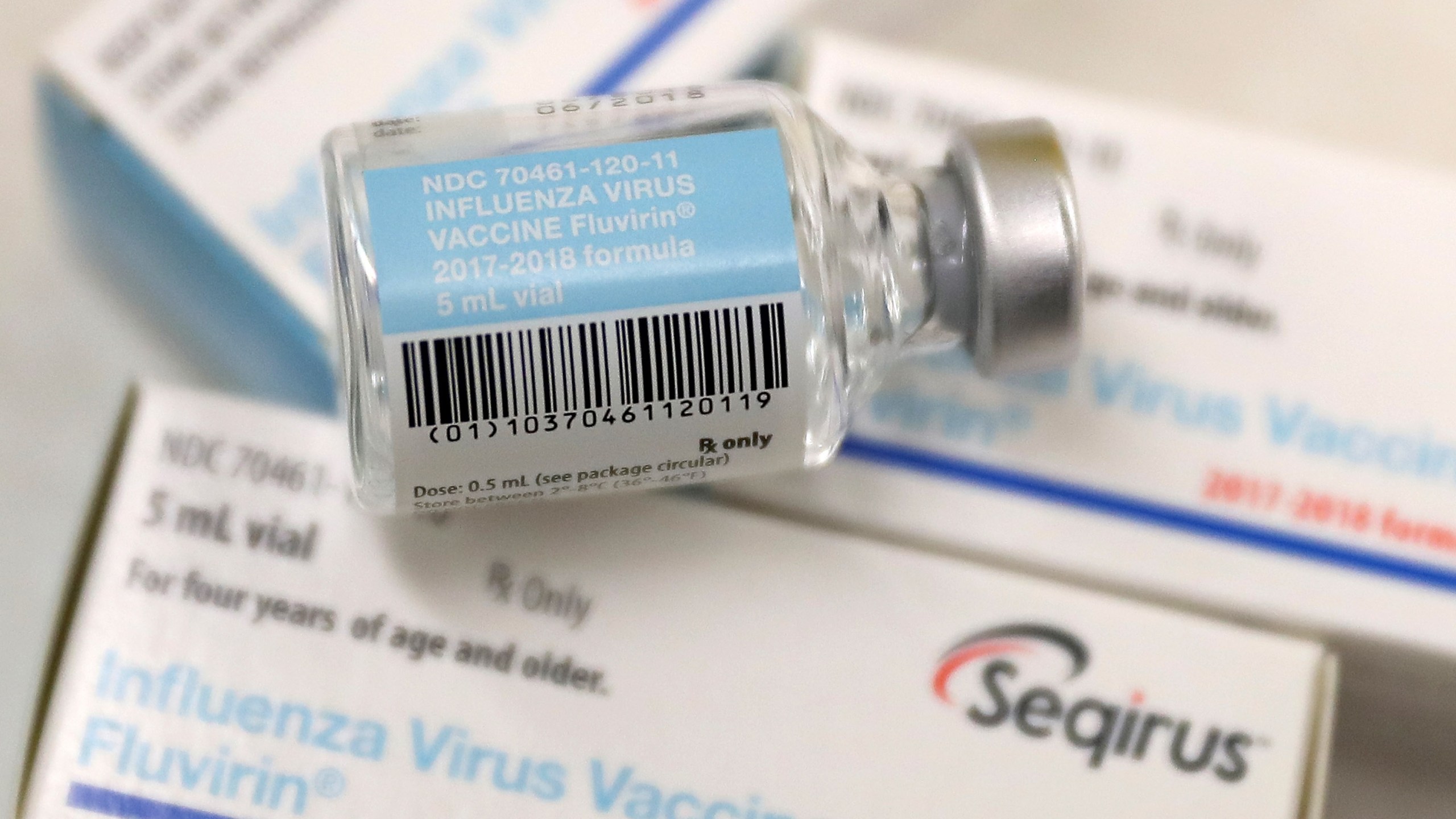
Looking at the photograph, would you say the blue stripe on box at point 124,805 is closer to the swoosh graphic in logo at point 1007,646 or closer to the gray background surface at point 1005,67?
the gray background surface at point 1005,67

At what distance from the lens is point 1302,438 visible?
1.64ft

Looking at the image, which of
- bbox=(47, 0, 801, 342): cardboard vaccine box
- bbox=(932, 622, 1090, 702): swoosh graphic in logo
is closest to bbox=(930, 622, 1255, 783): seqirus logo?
bbox=(932, 622, 1090, 702): swoosh graphic in logo

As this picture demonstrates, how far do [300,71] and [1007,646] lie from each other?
416mm

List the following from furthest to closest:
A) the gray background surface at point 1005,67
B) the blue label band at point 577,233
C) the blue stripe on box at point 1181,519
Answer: the gray background surface at point 1005,67 < the blue stripe on box at point 1181,519 < the blue label band at point 577,233

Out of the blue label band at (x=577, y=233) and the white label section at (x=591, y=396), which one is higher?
the blue label band at (x=577, y=233)

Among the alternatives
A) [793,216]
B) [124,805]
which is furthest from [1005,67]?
[124,805]

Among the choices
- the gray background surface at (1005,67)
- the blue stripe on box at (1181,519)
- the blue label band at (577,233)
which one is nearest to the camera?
the blue label band at (577,233)

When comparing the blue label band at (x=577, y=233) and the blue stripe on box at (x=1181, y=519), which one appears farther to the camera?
the blue stripe on box at (x=1181, y=519)

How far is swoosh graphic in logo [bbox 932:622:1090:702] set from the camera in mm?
475

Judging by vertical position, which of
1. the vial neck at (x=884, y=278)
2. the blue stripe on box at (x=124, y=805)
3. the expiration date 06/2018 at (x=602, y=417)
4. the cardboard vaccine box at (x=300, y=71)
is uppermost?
the cardboard vaccine box at (x=300, y=71)

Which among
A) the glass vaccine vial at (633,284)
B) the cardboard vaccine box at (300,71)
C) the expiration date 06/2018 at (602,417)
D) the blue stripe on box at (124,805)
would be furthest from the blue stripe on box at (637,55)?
the blue stripe on box at (124,805)

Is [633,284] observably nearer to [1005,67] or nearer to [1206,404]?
[1206,404]

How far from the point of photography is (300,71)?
1.78 ft

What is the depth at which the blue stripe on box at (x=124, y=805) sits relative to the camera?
0.44 metres
